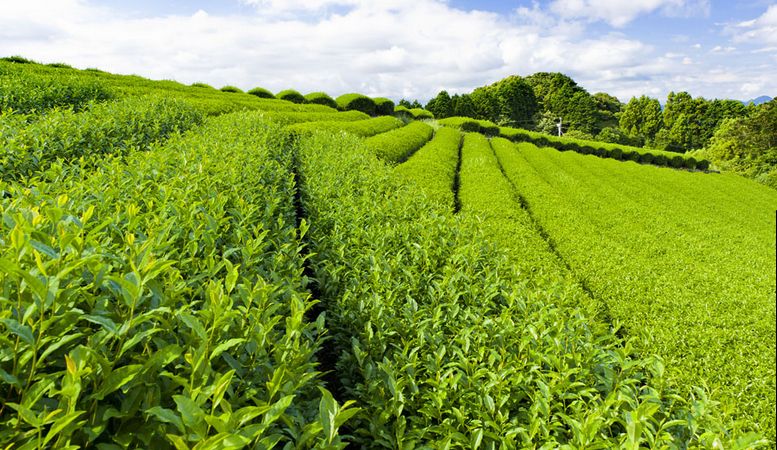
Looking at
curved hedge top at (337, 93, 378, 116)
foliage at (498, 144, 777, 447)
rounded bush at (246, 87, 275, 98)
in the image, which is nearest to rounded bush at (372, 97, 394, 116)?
curved hedge top at (337, 93, 378, 116)

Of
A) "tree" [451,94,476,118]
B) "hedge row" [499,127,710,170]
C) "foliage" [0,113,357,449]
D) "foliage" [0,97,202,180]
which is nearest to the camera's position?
Answer: "foliage" [0,113,357,449]

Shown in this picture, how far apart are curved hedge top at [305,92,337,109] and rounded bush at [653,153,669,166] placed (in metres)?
26.8

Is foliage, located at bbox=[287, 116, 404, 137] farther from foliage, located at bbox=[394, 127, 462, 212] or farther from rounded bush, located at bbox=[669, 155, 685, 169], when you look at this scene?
rounded bush, located at bbox=[669, 155, 685, 169]

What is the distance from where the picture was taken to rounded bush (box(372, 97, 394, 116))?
36.6 m

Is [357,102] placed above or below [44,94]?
above

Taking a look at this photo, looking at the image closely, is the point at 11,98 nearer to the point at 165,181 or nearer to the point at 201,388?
the point at 165,181

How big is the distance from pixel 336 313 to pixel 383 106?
35.7 meters

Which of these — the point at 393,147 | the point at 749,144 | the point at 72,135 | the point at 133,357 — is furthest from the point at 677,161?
the point at 133,357

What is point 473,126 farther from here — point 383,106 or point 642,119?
point 642,119

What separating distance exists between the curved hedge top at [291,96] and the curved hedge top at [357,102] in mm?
3262

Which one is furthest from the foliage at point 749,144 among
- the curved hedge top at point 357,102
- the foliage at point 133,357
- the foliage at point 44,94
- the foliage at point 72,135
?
the foliage at point 44,94

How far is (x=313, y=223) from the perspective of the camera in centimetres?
514

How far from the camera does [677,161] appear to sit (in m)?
32.1

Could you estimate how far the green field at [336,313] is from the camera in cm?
131
